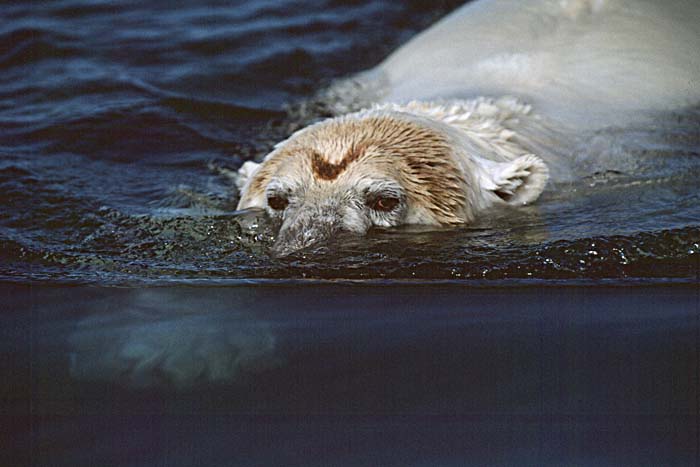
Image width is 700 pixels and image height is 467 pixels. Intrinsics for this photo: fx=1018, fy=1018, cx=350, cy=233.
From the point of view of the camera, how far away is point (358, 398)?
11.4 ft

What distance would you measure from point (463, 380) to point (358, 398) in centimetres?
38

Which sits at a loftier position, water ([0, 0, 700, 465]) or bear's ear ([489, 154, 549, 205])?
bear's ear ([489, 154, 549, 205])

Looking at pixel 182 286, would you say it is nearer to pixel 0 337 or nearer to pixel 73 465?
pixel 0 337

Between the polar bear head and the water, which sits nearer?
the water

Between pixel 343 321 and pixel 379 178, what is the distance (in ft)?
3.52

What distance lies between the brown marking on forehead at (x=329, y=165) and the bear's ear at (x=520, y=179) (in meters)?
0.76

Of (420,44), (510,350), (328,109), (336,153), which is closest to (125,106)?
(328,109)

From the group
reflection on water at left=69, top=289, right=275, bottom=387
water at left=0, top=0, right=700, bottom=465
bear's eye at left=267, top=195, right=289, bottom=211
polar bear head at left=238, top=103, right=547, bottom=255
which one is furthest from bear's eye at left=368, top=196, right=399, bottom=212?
reflection on water at left=69, top=289, right=275, bottom=387

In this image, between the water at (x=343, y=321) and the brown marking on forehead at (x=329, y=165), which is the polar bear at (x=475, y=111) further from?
the water at (x=343, y=321)

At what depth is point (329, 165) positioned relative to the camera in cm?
496

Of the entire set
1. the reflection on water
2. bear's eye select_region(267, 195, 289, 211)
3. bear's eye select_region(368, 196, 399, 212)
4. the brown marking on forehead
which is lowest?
the reflection on water

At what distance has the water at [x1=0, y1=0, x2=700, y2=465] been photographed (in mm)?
3270

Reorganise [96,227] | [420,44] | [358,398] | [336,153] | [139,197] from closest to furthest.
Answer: [358,398]
[336,153]
[96,227]
[139,197]
[420,44]

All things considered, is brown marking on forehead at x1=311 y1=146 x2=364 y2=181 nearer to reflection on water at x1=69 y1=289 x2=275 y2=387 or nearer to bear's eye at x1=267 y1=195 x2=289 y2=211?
bear's eye at x1=267 y1=195 x2=289 y2=211
